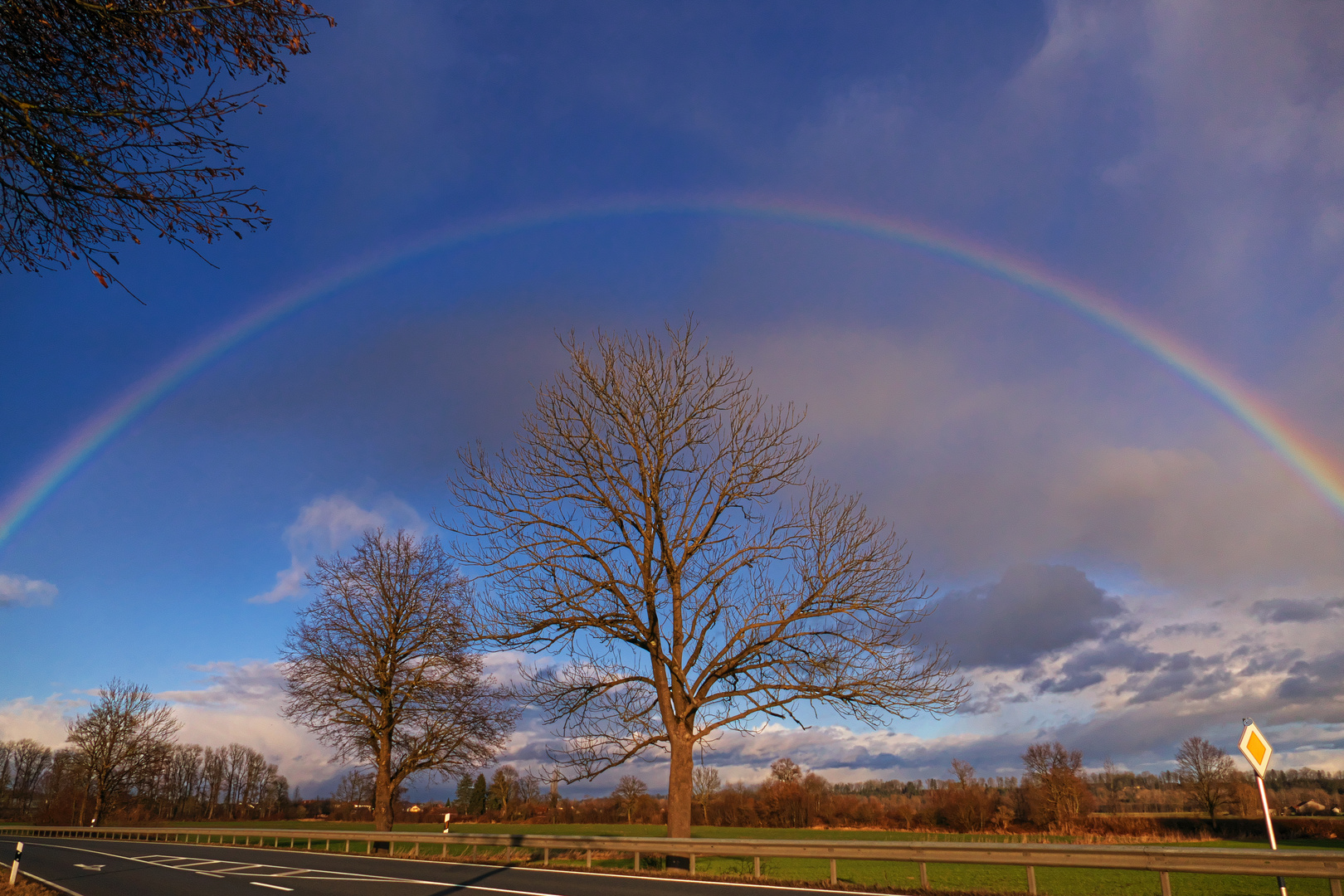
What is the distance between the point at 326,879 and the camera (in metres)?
16.0

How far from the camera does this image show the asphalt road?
512 inches

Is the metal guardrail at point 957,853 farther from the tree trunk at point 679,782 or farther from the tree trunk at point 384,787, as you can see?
the tree trunk at point 384,787

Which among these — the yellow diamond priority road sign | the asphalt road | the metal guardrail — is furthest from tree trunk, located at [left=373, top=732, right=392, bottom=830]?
the yellow diamond priority road sign

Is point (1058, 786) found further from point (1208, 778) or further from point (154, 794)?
point (154, 794)

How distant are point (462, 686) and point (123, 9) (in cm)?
2887

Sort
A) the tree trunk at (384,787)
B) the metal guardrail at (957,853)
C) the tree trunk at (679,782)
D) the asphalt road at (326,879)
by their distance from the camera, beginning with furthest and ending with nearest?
1. the tree trunk at (384,787)
2. the tree trunk at (679,782)
3. the asphalt road at (326,879)
4. the metal guardrail at (957,853)

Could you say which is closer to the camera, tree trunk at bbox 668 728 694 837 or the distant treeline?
tree trunk at bbox 668 728 694 837

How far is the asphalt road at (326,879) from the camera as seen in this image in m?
→ 13.0

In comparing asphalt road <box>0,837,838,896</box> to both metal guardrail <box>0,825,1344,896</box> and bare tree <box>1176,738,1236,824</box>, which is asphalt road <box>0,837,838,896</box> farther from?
bare tree <box>1176,738,1236,824</box>

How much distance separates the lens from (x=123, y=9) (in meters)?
5.01

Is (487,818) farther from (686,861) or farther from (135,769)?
(686,861)

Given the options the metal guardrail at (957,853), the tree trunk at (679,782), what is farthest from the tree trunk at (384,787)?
the tree trunk at (679,782)

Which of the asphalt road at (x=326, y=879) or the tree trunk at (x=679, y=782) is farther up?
the tree trunk at (x=679, y=782)

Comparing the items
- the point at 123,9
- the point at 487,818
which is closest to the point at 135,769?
the point at 487,818
